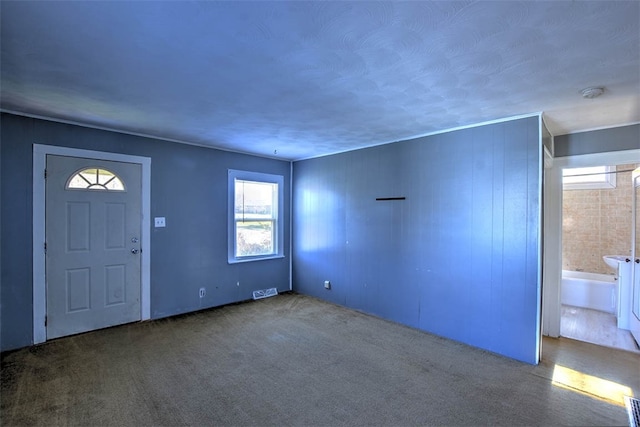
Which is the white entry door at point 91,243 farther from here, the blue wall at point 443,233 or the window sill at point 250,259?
the blue wall at point 443,233

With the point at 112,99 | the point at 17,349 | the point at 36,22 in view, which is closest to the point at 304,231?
the point at 112,99

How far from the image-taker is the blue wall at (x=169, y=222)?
305cm

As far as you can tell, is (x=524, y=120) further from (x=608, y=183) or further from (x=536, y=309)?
(x=608, y=183)

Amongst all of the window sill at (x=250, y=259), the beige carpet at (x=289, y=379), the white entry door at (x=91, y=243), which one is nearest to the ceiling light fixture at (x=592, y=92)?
the beige carpet at (x=289, y=379)

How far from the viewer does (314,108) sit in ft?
9.31

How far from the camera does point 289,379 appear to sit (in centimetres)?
258

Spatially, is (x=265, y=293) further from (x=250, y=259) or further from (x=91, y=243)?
(x=91, y=243)

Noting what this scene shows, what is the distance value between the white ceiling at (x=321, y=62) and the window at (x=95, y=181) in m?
0.60

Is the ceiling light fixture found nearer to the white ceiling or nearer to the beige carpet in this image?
the white ceiling

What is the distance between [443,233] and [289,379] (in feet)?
7.41

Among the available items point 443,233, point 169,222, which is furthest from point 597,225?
point 169,222

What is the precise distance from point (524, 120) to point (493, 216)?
0.96m

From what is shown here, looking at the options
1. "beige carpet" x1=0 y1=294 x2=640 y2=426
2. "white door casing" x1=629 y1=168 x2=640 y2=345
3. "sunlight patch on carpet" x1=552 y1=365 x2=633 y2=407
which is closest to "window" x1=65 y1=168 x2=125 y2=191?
"beige carpet" x1=0 y1=294 x2=640 y2=426

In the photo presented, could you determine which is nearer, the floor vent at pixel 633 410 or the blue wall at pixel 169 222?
the floor vent at pixel 633 410
